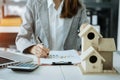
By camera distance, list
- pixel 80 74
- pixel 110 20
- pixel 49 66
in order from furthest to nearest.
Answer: pixel 110 20
pixel 49 66
pixel 80 74

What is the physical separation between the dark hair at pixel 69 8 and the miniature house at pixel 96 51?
24.8 inches

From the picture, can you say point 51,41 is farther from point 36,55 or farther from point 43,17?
point 36,55

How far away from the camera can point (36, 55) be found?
1311 mm

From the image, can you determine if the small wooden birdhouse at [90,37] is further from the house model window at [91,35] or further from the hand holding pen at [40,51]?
the hand holding pen at [40,51]

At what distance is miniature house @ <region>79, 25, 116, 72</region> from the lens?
96 cm

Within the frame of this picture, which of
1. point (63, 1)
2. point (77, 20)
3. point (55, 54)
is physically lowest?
point (55, 54)

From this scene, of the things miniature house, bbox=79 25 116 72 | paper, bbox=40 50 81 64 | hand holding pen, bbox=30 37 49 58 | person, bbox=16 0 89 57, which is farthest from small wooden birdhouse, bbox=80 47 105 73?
person, bbox=16 0 89 57

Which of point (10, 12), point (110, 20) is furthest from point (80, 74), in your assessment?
point (10, 12)

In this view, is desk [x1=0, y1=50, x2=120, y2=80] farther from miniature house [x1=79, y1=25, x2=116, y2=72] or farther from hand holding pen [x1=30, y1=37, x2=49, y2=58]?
hand holding pen [x1=30, y1=37, x2=49, y2=58]

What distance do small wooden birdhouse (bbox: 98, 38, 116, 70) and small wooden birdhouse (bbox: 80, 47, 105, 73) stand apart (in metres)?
0.04

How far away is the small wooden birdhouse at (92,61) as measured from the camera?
0.95 meters

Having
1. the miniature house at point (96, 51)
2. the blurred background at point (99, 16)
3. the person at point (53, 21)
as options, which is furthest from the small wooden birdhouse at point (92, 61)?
the blurred background at point (99, 16)

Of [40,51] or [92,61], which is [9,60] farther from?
[92,61]

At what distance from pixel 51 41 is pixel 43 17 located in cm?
16
